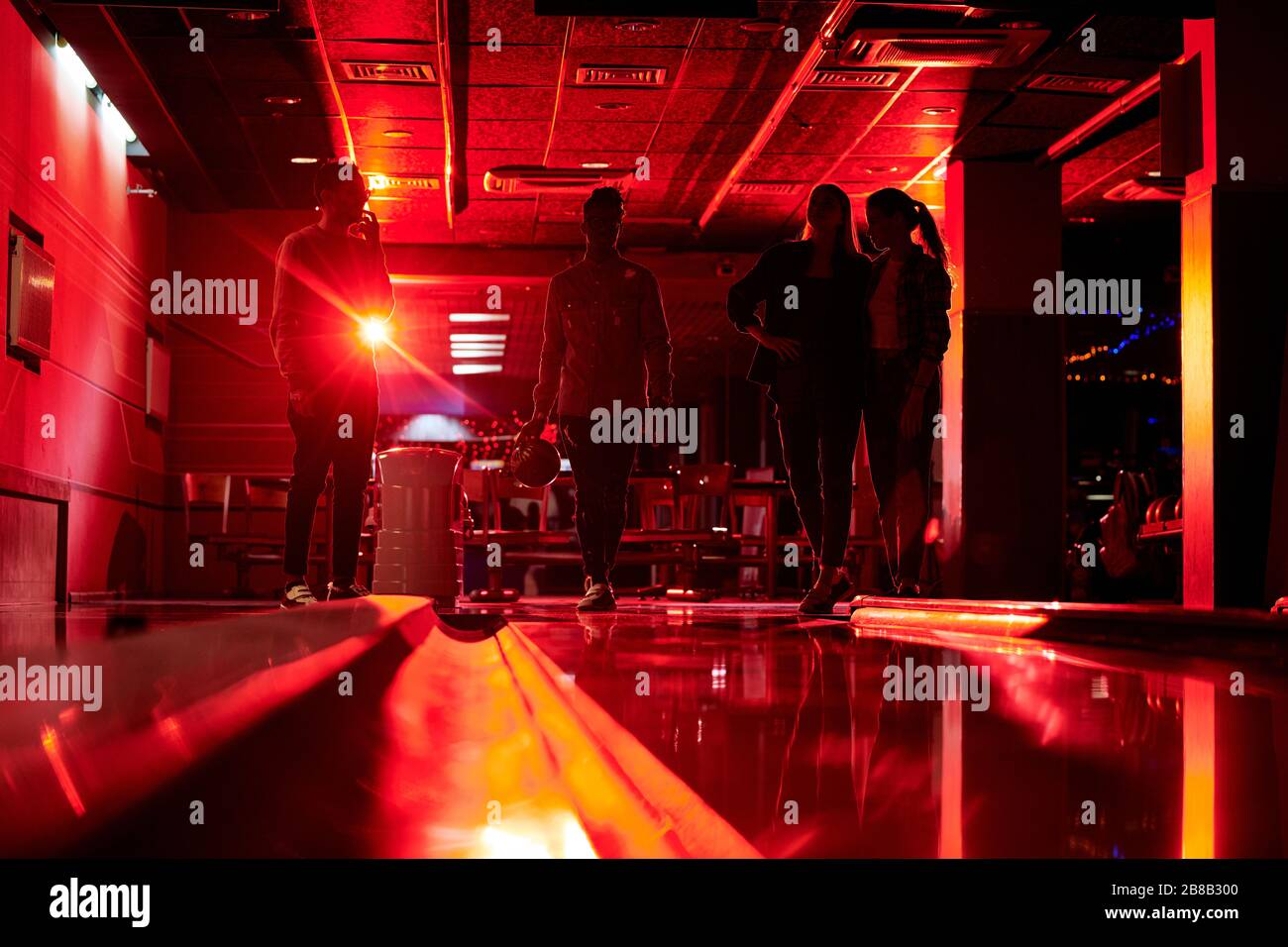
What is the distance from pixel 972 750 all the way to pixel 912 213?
12.9 ft

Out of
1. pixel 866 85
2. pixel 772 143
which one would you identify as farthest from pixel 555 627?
pixel 772 143

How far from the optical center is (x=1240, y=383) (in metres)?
5.59

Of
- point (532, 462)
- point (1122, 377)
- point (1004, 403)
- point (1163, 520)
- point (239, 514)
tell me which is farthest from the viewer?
point (1122, 377)

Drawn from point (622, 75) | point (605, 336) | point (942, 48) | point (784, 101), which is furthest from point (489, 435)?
point (605, 336)

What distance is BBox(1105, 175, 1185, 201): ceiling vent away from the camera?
396 inches

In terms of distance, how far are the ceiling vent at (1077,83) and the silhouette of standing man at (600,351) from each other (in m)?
4.21

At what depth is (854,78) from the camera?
780 centimetres

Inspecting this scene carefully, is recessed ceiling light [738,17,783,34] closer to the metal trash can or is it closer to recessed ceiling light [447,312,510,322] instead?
the metal trash can

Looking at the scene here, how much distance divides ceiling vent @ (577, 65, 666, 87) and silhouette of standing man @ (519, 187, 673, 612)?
3.05 m

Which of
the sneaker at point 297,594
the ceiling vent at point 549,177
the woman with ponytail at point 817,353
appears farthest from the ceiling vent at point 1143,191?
the sneaker at point 297,594

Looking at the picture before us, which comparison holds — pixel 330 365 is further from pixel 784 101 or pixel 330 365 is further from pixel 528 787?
pixel 784 101

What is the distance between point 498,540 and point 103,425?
3.28m

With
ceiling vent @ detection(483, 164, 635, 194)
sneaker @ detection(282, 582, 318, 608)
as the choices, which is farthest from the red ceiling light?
sneaker @ detection(282, 582, 318, 608)

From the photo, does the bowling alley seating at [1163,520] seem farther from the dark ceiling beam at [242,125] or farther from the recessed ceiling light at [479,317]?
the recessed ceiling light at [479,317]
